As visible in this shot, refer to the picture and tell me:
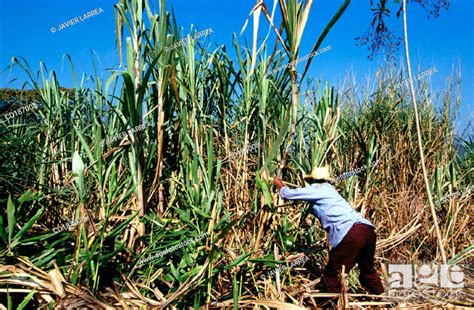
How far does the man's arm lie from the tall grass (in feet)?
0.26

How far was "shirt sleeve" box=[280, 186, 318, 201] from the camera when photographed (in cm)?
241

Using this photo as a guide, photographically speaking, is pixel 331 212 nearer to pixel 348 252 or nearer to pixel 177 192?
pixel 348 252

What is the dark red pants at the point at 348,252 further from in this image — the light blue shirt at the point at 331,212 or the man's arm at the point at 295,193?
the man's arm at the point at 295,193

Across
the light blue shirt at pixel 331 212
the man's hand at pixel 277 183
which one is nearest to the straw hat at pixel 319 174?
the light blue shirt at pixel 331 212

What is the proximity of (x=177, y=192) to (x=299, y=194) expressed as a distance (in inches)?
27.9

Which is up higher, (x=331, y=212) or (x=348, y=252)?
(x=331, y=212)

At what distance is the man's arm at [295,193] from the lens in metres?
2.41

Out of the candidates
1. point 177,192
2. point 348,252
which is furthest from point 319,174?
point 177,192

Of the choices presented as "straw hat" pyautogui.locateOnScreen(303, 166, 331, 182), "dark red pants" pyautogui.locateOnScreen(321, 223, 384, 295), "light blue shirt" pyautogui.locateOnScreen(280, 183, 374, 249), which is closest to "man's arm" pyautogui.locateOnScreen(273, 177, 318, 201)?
"light blue shirt" pyautogui.locateOnScreen(280, 183, 374, 249)

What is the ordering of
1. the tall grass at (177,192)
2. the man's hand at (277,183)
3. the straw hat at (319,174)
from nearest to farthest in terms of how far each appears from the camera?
the tall grass at (177,192) < the man's hand at (277,183) < the straw hat at (319,174)

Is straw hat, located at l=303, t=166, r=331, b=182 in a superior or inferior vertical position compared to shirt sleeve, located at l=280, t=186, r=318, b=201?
superior

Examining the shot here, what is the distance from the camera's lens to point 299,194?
2.43m

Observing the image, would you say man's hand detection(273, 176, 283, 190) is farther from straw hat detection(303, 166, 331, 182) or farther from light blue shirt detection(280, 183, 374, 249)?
straw hat detection(303, 166, 331, 182)

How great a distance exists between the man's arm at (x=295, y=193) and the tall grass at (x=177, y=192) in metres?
0.08
